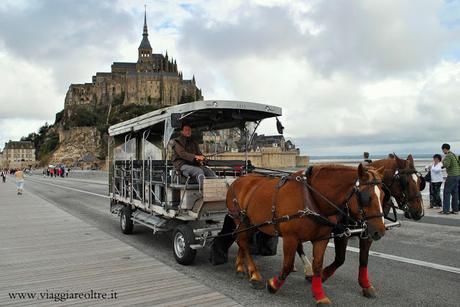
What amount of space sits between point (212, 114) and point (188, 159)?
115 centimetres

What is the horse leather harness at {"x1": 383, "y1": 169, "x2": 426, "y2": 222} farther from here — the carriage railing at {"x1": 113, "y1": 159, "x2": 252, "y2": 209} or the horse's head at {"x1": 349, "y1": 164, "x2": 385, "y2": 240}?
the carriage railing at {"x1": 113, "y1": 159, "x2": 252, "y2": 209}

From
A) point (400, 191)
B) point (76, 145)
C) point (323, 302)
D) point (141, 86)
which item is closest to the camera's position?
point (323, 302)

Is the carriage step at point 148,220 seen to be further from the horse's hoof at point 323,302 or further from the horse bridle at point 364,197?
the horse bridle at point 364,197

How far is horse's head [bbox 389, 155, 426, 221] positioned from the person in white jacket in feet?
28.4

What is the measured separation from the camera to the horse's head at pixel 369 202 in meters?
4.55

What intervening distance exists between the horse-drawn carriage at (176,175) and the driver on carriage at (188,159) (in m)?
0.16

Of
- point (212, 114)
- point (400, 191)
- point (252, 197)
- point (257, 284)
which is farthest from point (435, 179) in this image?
point (257, 284)

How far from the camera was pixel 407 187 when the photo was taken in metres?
5.79

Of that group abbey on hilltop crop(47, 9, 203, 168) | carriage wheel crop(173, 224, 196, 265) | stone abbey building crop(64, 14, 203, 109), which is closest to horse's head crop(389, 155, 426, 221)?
carriage wheel crop(173, 224, 196, 265)

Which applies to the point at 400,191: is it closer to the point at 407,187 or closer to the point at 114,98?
the point at 407,187

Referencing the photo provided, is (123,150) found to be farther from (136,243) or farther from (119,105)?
(119,105)

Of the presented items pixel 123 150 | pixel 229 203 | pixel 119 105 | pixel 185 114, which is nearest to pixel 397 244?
pixel 229 203

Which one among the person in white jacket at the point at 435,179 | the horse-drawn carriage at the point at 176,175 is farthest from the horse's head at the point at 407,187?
the person in white jacket at the point at 435,179

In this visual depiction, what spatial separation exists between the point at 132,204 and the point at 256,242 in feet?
11.9
